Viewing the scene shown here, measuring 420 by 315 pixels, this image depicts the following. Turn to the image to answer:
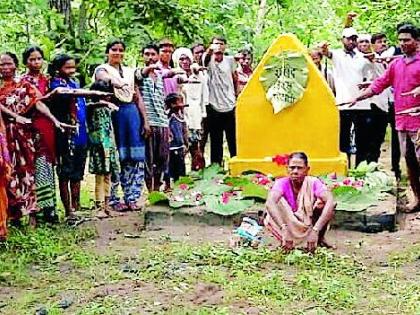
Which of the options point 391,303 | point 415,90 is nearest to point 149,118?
point 415,90

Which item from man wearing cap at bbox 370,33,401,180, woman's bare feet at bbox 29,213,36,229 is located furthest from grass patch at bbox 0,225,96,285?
man wearing cap at bbox 370,33,401,180

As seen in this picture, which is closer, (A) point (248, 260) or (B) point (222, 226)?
(A) point (248, 260)

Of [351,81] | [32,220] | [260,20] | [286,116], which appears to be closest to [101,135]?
[32,220]

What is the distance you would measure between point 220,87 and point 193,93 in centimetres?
42

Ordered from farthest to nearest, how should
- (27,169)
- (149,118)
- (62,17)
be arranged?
(62,17)
(149,118)
(27,169)

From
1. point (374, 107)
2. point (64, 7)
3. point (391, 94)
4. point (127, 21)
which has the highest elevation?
point (64, 7)

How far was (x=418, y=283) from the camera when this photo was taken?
14.9ft

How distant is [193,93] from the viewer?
309 inches

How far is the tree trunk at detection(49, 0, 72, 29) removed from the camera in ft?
27.1

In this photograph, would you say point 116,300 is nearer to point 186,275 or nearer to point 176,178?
point 186,275

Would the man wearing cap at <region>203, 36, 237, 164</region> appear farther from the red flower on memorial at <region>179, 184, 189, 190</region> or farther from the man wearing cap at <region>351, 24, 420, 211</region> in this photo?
the man wearing cap at <region>351, 24, 420, 211</region>

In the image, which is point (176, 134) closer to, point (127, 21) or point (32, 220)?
point (127, 21)

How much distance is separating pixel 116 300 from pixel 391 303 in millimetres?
1537

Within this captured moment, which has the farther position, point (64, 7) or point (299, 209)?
point (64, 7)
